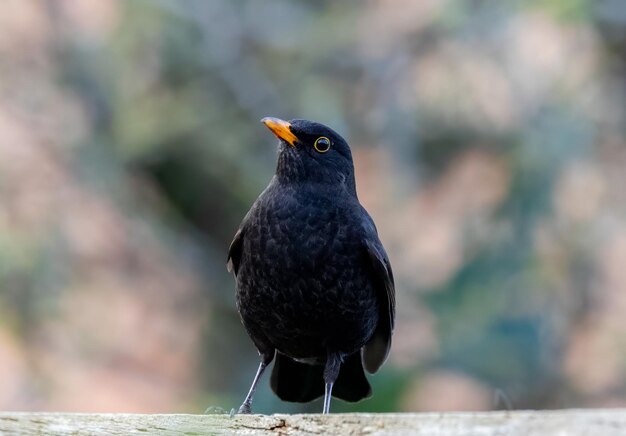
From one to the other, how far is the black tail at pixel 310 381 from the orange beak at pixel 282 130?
1055 mm

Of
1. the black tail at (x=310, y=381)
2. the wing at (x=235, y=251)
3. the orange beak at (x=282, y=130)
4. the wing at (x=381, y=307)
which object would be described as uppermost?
the orange beak at (x=282, y=130)

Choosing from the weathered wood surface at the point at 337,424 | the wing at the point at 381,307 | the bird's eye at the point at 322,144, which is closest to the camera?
the weathered wood surface at the point at 337,424

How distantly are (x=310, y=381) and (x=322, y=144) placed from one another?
3.79 ft

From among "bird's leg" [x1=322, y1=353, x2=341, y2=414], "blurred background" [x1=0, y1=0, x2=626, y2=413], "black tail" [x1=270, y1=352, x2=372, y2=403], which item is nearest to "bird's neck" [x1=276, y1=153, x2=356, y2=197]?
"bird's leg" [x1=322, y1=353, x2=341, y2=414]

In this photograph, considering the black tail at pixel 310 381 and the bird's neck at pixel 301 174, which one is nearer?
the bird's neck at pixel 301 174

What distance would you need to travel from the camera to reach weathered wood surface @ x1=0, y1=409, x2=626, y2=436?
2.32 meters

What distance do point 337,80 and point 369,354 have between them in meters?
4.80

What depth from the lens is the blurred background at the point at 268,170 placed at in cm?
802

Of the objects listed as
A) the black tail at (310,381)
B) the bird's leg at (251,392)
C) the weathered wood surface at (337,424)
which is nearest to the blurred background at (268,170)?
the black tail at (310,381)

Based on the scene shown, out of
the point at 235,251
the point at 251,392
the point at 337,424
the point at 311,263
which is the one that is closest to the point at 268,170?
the point at 235,251

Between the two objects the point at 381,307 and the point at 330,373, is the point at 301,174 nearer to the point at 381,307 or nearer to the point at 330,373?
the point at 381,307

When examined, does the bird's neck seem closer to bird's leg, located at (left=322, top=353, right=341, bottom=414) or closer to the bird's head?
the bird's head

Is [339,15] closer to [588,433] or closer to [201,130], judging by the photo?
[201,130]

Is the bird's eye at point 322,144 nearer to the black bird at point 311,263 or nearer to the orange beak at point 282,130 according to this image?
the black bird at point 311,263
